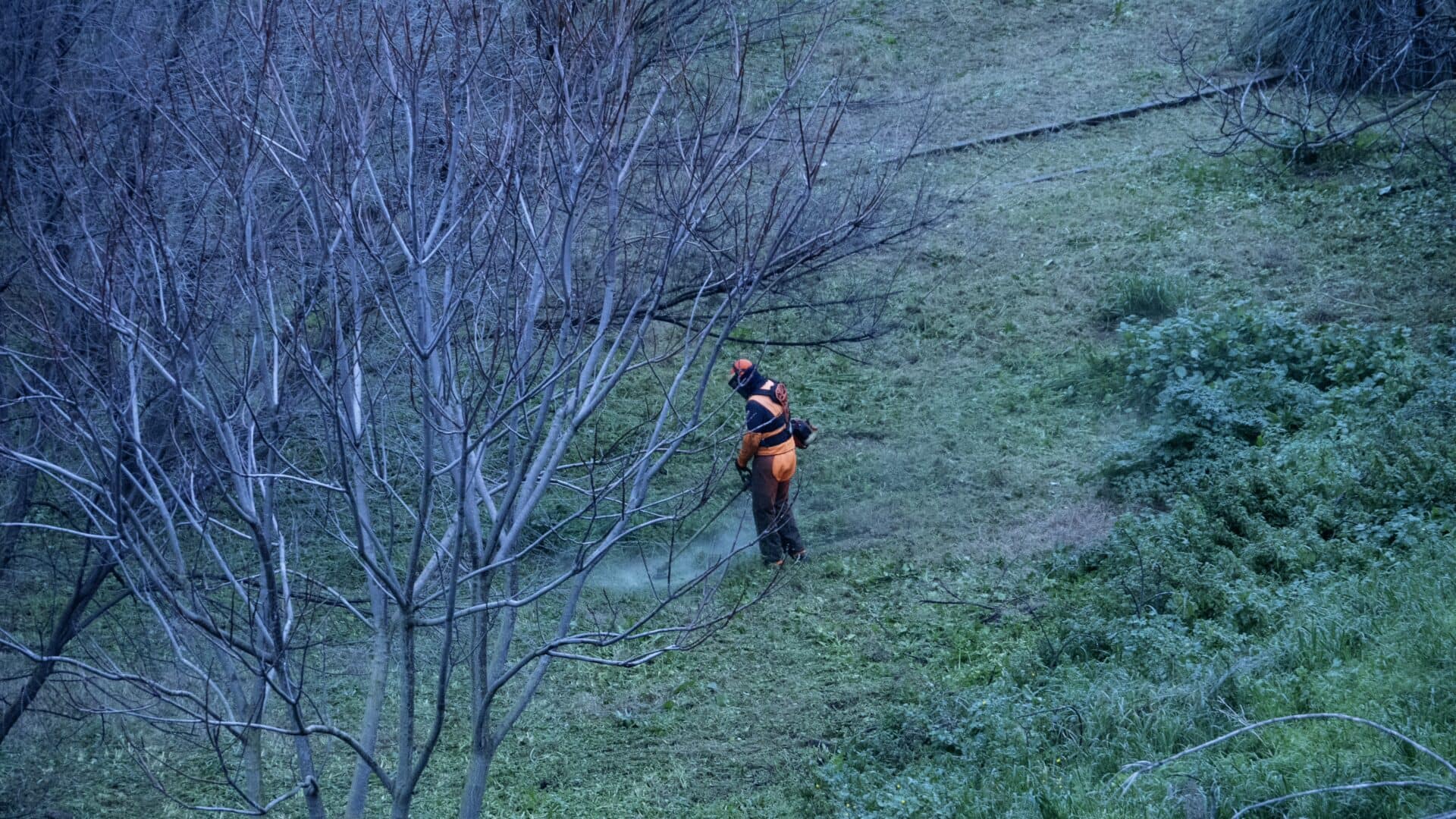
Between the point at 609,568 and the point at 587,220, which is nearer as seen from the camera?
the point at 587,220

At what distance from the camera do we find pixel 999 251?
50.1ft

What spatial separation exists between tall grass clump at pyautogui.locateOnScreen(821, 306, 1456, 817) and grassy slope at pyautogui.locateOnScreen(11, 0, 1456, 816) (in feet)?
1.65

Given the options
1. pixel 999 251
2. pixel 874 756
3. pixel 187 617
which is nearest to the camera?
pixel 187 617

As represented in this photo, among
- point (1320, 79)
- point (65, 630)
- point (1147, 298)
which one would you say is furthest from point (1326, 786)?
point (1320, 79)

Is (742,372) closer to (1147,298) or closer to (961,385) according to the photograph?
(961,385)

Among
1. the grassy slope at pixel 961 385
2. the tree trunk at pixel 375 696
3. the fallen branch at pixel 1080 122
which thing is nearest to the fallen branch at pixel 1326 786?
the grassy slope at pixel 961 385

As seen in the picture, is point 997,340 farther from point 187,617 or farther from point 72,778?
point 187,617

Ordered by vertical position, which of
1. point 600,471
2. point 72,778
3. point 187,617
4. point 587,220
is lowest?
point 72,778

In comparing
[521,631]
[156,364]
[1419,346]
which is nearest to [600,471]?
[521,631]

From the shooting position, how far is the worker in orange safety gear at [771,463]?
9555mm

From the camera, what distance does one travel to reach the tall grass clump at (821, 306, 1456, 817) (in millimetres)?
5059

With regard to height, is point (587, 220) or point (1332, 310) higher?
point (587, 220)

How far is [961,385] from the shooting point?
1269 centimetres

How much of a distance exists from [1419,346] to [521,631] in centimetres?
787
